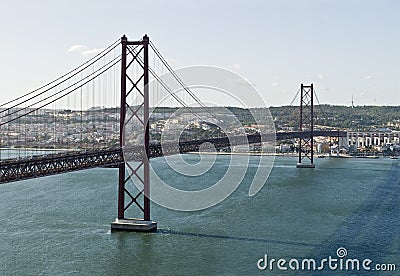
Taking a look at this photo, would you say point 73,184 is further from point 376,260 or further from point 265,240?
point 376,260

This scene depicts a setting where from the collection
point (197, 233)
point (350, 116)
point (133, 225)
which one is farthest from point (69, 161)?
point (350, 116)

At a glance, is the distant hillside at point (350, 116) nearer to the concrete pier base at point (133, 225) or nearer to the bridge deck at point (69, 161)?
the bridge deck at point (69, 161)

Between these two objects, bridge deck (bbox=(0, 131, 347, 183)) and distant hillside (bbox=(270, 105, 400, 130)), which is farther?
distant hillside (bbox=(270, 105, 400, 130))

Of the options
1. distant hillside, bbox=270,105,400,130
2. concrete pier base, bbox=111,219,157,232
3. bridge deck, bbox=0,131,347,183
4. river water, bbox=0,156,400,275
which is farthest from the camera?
distant hillside, bbox=270,105,400,130

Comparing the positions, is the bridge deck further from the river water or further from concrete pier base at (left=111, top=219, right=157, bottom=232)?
the river water

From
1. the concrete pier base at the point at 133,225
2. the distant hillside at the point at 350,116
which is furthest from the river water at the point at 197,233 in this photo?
the distant hillside at the point at 350,116

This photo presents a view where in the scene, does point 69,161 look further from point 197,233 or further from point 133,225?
point 197,233

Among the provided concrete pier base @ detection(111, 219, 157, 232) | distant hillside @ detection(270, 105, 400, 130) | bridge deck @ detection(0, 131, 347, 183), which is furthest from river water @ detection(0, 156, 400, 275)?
distant hillside @ detection(270, 105, 400, 130)
